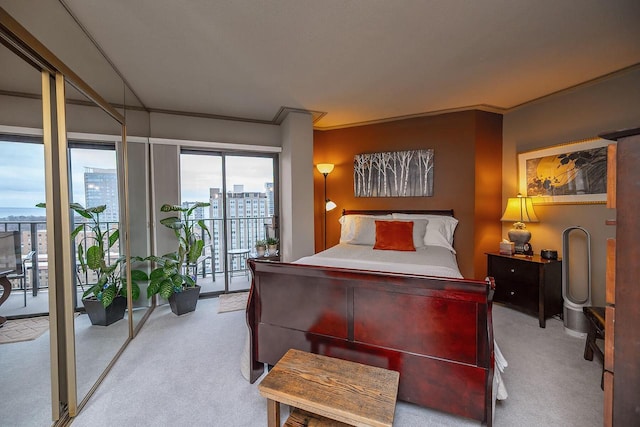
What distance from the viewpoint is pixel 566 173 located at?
10.2 feet

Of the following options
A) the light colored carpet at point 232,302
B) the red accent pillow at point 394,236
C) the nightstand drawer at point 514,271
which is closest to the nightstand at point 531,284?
the nightstand drawer at point 514,271

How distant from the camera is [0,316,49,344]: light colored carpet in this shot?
4.34 feet

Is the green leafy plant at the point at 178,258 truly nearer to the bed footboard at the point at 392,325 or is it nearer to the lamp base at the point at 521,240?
the bed footboard at the point at 392,325

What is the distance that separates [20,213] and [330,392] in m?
1.83

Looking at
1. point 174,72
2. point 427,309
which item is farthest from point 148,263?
point 427,309

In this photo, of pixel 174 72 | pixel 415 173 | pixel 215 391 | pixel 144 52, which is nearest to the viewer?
pixel 215 391

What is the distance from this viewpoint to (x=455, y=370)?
4.88 ft

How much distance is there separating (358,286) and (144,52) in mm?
2641

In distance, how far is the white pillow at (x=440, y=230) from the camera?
3465mm

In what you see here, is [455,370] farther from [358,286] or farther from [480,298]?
[358,286]

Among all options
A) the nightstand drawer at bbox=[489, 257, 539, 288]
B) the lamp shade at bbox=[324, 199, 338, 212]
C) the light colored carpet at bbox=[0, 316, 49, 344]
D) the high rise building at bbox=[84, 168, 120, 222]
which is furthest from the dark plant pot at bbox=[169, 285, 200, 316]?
the nightstand drawer at bbox=[489, 257, 539, 288]

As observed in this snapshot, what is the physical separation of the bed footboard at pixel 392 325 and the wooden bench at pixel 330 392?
207 mm

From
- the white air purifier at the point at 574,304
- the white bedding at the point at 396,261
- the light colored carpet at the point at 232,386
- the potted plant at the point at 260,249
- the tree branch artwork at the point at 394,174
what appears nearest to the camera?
the light colored carpet at the point at 232,386

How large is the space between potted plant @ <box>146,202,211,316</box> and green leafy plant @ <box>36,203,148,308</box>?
54 cm
